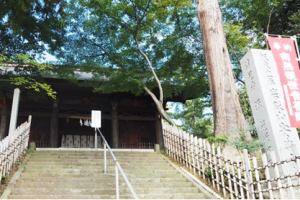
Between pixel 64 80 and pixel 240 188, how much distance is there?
9.30 meters

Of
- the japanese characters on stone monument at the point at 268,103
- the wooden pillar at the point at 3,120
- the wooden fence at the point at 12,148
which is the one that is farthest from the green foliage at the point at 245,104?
the wooden pillar at the point at 3,120

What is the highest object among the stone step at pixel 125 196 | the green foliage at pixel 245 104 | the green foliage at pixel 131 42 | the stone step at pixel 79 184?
A: the green foliage at pixel 131 42

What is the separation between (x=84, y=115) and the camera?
45.6 ft

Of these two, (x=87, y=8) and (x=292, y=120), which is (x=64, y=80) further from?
(x=292, y=120)

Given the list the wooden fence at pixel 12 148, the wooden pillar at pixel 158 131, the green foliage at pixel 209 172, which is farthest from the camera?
the wooden pillar at pixel 158 131

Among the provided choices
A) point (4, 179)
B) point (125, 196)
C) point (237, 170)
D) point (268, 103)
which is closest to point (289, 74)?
point (268, 103)

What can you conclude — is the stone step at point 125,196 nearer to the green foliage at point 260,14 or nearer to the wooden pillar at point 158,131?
the wooden pillar at point 158,131

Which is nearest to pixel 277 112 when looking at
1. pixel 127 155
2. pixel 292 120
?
pixel 292 120

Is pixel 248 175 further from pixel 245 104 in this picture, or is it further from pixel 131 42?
pixel 245 104

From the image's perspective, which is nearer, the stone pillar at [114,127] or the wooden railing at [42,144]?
the stone pillar at [114,127]

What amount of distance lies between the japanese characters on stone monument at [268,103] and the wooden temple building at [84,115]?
25.3ft

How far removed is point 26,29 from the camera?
1107cm

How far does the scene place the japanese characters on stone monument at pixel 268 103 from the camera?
580cm

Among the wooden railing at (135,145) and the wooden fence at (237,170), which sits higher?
the wooden railing at (135,145)
